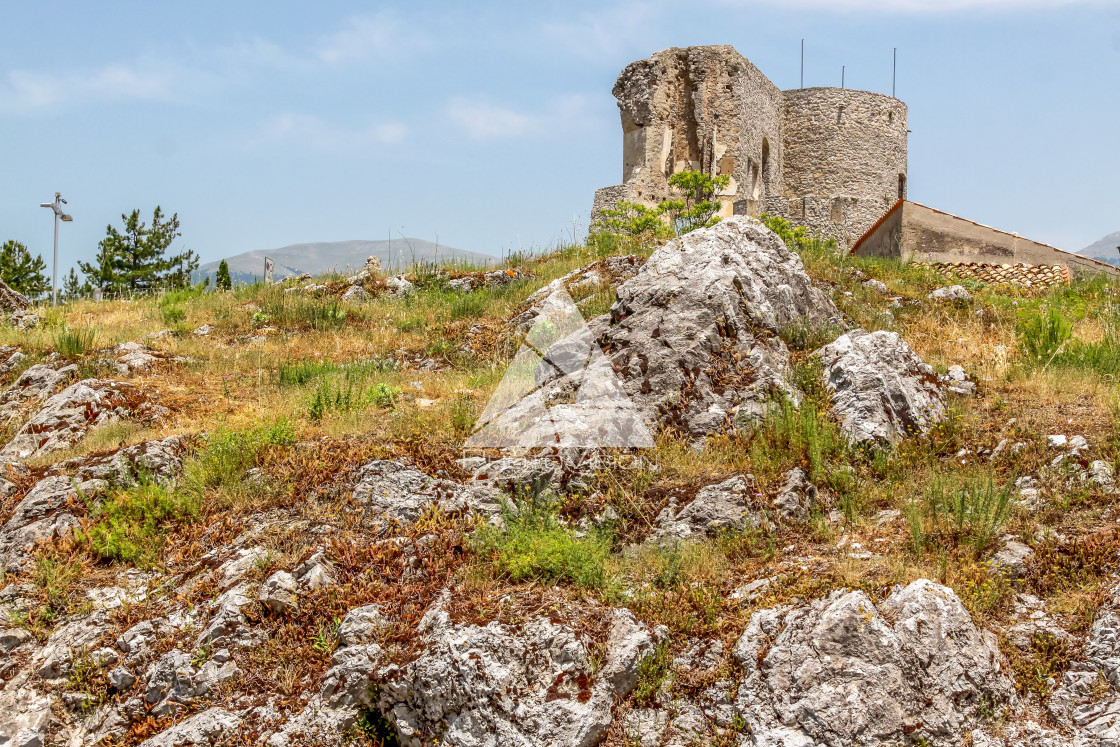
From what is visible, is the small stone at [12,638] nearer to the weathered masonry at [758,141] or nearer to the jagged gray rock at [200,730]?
the jagged gray rock at [200,730]

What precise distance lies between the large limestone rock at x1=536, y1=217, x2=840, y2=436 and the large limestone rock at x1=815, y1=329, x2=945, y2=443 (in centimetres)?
45

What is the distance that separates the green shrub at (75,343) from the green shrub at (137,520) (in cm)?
483

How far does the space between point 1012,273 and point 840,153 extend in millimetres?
21128

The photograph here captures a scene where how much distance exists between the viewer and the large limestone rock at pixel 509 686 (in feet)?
14.6

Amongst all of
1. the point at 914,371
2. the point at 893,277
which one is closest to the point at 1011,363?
the point at 914,371

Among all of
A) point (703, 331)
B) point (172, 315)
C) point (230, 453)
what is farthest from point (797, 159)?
point (230, 453)

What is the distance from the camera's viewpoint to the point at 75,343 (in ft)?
34.2

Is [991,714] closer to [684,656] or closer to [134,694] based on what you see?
[684,656]

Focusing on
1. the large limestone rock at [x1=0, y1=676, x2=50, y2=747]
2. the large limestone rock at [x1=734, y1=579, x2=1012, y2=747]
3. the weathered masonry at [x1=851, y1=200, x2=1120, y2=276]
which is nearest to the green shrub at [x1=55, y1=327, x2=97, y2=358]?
the large limestone rock at [x1=0, y1=676, x2=50, y2=747]

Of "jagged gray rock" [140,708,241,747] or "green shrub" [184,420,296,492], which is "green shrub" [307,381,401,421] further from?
"jagged gray rock" [140,708,241,747]

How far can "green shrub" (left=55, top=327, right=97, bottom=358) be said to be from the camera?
10.4 meters

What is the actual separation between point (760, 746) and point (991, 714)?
1224 millimetres

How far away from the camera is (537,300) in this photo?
11.9 m

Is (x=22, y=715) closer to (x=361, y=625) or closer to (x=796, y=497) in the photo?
(x=361, y=625)
